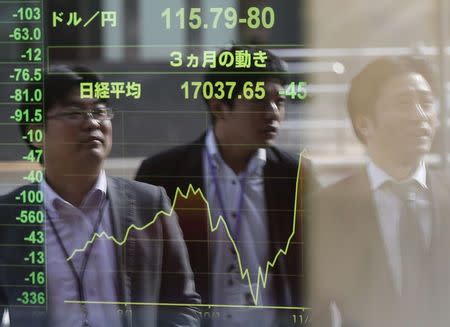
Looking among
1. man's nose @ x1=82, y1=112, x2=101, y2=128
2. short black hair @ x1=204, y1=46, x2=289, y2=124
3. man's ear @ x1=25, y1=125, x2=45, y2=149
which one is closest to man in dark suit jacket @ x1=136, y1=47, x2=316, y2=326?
short black hair @ x1=204, y1=46, x2=289, y2=124

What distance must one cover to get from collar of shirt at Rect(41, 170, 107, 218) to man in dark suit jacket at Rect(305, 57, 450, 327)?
49cm

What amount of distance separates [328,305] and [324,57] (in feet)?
1.84

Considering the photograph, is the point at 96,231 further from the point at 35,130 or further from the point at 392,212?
the point at 392,212

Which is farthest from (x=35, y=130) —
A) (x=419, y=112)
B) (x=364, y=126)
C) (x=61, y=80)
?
(x=419, y=112)

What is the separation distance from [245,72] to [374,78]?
0.94 feet

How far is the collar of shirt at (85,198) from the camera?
2018 millimetres

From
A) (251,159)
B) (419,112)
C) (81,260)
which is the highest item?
(419,112)

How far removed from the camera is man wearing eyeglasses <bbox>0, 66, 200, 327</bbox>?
6.55ft

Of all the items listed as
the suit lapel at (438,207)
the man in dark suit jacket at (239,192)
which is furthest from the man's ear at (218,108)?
the suit lapel at (438,207)

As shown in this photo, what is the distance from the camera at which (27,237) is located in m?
2.05

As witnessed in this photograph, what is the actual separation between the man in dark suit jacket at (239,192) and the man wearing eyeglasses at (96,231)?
4cm

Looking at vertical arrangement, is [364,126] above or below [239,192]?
above

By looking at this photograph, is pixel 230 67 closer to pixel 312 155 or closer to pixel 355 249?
pixel 312 155

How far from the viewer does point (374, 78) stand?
6.26 feet
